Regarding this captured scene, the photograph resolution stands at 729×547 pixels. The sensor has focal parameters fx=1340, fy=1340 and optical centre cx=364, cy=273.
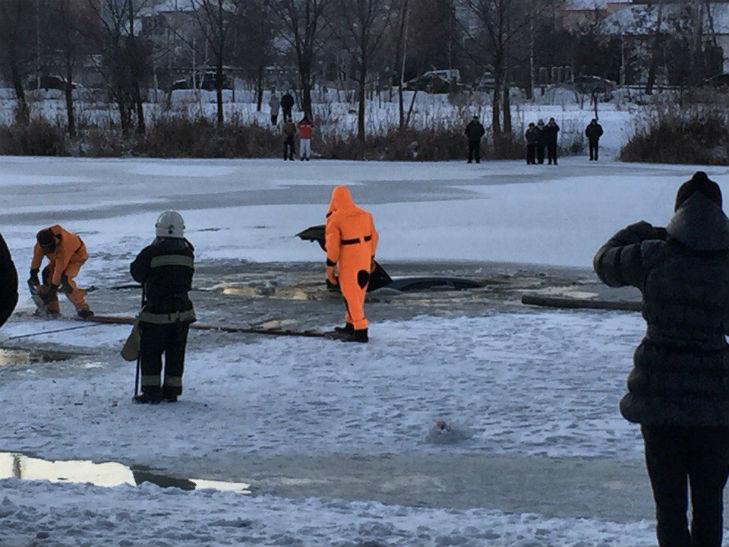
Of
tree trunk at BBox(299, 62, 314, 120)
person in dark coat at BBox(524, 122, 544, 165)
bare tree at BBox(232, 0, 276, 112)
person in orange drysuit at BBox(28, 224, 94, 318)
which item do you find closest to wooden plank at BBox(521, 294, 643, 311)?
person in orange drysuit at BBox(28, 224, 94, 318)

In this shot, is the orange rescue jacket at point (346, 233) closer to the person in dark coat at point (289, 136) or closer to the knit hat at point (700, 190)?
the knit hat at point (700, 190)

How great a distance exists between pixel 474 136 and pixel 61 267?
27325 mm

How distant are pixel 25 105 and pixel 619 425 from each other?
42.3 m

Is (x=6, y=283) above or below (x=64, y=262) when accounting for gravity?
above

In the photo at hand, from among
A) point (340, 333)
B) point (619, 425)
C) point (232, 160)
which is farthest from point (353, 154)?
point (619, 425)

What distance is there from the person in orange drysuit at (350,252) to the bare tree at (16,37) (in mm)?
47334

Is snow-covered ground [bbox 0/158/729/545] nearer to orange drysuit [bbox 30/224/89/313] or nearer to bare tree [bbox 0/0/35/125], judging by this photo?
orange drysuit [bbox 30/224/89/313]

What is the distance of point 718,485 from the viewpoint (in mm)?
5000

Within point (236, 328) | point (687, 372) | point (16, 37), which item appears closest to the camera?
point (687, 372)

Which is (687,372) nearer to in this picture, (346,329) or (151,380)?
(151,380)

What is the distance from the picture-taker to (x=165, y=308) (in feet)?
30.9

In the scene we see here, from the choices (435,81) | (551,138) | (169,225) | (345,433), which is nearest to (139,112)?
(551,138)

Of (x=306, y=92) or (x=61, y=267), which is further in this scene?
(x=306, y=92)

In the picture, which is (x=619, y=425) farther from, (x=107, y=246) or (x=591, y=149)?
(x=591, y=149)
